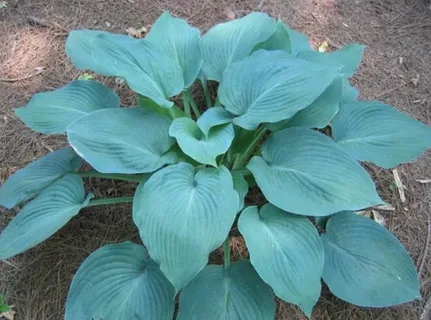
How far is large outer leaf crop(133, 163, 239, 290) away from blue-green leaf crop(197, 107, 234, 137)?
212 mm

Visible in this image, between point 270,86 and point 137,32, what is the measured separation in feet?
3.91

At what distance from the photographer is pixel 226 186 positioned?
1.79 m

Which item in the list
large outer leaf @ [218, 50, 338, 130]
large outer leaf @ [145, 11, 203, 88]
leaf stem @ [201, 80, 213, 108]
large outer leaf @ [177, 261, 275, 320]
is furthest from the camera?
leaf stem @ [201, 80, 213, 108]

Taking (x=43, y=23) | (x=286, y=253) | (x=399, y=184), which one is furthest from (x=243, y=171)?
(x=43, y=23)

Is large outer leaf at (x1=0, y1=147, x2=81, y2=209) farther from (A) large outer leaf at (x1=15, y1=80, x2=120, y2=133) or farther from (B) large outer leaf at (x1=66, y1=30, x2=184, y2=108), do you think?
(B) large outer leaf at (x1=66, y1=30, x2=184, y2=108)

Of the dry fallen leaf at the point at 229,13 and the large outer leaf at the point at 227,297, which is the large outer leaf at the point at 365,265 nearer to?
the large outer leaf at the point at 227,297

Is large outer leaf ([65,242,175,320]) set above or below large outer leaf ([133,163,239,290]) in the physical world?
below

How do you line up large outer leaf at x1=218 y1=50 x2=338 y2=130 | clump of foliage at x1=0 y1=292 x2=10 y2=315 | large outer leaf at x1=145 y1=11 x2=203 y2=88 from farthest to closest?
large outer leaf at x1=145 y1=11 x2=203 y2=88 < clump of foliage at x1=0 y1=292 x2=10 y2=315 < large outer leaf at x1=218 y1=50 x2=338 y2=130

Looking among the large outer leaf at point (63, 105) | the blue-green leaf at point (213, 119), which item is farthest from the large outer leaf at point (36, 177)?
the blue-green leaf at point (213, 119)

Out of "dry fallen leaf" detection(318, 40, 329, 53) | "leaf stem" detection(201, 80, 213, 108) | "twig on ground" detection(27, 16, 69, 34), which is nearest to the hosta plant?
"leaf stem" detection(201, 80, 213, 108)

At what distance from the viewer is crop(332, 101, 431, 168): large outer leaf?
6.61ft

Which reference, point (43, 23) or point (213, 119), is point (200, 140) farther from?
point (43, 23)

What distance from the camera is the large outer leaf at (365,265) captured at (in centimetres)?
184

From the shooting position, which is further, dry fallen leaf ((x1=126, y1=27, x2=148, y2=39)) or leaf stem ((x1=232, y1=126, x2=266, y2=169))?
dry fallen leaf ((x1=126, y1=27, x2=148, y2=39))
